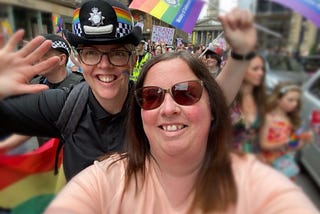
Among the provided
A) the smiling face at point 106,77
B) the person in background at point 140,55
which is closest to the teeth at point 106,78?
the smiling face at point 106,77

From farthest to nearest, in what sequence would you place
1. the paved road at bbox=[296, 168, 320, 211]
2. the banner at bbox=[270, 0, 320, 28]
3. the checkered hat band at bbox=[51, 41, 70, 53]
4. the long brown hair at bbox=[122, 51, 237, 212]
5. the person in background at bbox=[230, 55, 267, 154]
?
the checkered hat band at bbox=[51, 41, 70, 53] < the long brown hair at bbox=[122, 51, 237, 212] < the paved road at bbox=[296, 168, 320, 211] < the person in background at bbox=[230, 55, 267, 154] < the banner at bbox=[270, 0, 320, 28]

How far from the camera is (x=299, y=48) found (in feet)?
2.36

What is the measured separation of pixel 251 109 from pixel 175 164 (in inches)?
17.2

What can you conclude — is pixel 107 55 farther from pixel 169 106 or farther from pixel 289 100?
pixel 289 100

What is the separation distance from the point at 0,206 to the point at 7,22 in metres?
0.61

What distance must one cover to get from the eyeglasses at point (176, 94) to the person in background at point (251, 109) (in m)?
0.18

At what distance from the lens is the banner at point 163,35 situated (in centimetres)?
121

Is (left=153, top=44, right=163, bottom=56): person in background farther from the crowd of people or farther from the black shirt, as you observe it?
the black shirt

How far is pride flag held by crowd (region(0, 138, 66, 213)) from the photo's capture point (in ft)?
3.33

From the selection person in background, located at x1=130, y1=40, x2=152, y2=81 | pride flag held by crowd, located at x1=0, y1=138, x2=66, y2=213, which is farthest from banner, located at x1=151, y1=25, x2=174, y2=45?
pride flag held by crowd, located at x1=0, y1=138, x2=66, y2=213

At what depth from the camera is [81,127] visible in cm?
150

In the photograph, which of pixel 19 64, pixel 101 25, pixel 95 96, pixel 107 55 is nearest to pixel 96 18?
pixel 101 25

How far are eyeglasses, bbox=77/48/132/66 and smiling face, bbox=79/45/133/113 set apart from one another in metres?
0.01

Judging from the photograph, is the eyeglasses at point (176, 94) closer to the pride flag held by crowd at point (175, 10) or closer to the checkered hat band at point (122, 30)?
the pride flag held by crowd at point (175, 10)
